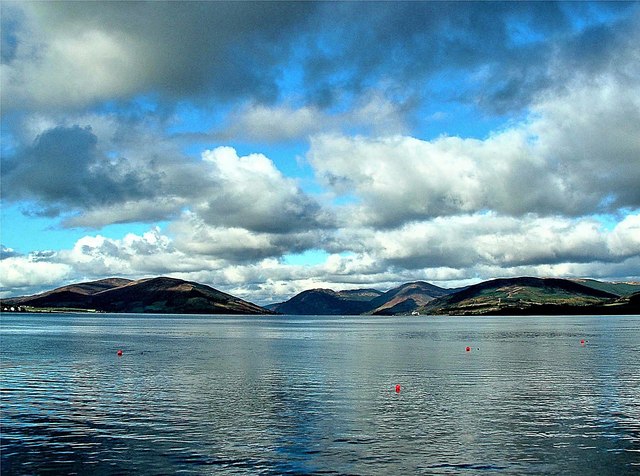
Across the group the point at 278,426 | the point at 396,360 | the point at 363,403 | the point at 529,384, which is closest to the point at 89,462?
the point at 278,426

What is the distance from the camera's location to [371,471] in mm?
38750

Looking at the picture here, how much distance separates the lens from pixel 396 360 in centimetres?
11612

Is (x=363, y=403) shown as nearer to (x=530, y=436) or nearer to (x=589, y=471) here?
(x=530, y=436)

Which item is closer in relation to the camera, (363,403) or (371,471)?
(371,471)

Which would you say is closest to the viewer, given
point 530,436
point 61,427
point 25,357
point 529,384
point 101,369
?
point 530,436

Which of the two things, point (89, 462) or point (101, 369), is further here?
point (101, 369)

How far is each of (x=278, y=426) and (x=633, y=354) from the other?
103947 mm

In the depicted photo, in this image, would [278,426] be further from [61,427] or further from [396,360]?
[396,360]

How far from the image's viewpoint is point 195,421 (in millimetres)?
54125

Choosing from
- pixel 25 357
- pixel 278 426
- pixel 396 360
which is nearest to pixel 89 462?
pixel 278 426

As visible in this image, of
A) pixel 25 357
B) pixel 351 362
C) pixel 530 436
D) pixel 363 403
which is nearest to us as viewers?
pixel 530 436

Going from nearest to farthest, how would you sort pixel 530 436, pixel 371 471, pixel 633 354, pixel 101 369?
pixel 371 471
pixel 530 436
pixel 101 369
pixel 633 354

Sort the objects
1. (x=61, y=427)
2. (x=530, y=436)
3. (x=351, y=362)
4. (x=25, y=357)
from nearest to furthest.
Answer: (x=530, y=436) → (x=61, y=427) → (x=351, y=362) → (x=25, y=357)

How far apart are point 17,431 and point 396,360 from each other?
254ft
